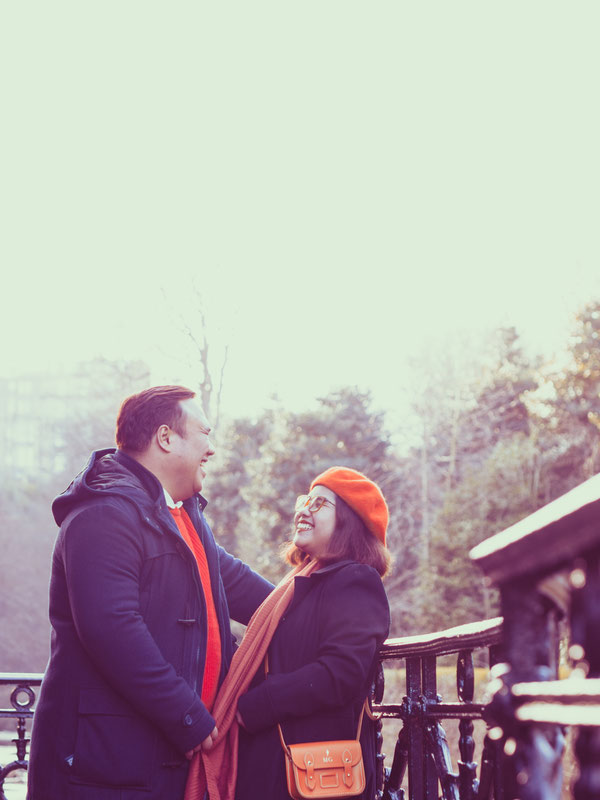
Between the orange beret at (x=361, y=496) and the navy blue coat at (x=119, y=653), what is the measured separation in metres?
0.60

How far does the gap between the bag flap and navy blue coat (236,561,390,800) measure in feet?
0.13

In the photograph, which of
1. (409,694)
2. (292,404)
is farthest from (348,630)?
(292,404)

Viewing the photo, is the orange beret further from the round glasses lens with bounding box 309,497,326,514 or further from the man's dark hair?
the man's dark hair

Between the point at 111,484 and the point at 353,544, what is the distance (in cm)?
83

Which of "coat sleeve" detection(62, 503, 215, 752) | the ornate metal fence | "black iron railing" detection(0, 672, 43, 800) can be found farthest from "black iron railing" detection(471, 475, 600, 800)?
"black iron railing" detection(0, 672, 43, 800)

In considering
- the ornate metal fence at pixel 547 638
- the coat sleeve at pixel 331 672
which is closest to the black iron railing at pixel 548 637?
the ornate metal fence at pixel 547 638

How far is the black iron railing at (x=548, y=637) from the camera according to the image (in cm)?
86

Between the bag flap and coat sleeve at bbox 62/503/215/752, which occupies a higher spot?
coat sleeve at bbox 62/503/215/752

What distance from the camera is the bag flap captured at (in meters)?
2.70

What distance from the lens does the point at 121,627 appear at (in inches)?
97.4

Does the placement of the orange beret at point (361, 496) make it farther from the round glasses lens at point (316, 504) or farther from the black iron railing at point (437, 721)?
the black iron railing at point (437, 721)

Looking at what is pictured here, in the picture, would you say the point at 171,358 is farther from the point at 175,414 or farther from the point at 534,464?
the point at 175,414

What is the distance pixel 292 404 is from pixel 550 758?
20.0m

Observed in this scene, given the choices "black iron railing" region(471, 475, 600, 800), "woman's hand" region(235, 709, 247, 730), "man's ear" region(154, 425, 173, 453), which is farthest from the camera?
"man's ear" region(154, 425, 173, 453)
